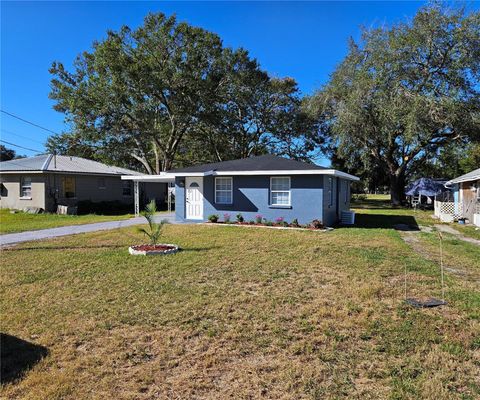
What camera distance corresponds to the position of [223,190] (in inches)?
653

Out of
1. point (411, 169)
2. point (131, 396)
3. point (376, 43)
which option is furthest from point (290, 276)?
point (411, 169)

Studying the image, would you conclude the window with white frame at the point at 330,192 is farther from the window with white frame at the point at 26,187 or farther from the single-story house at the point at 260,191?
the window with white frame at the point at 26,187

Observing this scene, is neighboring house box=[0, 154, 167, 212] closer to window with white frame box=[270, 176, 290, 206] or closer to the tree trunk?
window with white frame box=[270, 176, 290, 206]

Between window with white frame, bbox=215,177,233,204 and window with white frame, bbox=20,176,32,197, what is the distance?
12.5 meters

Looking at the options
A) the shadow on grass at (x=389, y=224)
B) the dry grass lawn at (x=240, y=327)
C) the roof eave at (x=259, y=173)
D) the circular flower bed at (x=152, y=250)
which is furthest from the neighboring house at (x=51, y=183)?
the shadow on grass at (x=389, y=224)

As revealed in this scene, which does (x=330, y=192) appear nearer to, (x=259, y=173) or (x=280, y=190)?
(x=280, y=190)

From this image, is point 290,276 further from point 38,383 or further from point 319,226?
point 319,226

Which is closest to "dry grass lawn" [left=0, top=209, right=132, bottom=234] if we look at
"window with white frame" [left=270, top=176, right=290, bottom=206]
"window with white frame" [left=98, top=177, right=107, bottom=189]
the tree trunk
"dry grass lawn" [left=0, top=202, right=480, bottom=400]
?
"window with white frame" [left=98, top=177, right=107, bottom=189]

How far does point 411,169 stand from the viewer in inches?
1405

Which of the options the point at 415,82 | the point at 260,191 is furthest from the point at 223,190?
the point at 415,82

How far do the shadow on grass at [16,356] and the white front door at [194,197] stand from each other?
12.9 meters

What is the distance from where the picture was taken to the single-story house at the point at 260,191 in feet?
48.6

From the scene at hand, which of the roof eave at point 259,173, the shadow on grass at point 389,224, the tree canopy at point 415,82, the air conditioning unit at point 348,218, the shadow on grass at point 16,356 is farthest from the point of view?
the tree canopy at point 415,82

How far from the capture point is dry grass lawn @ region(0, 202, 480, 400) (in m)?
3.29
